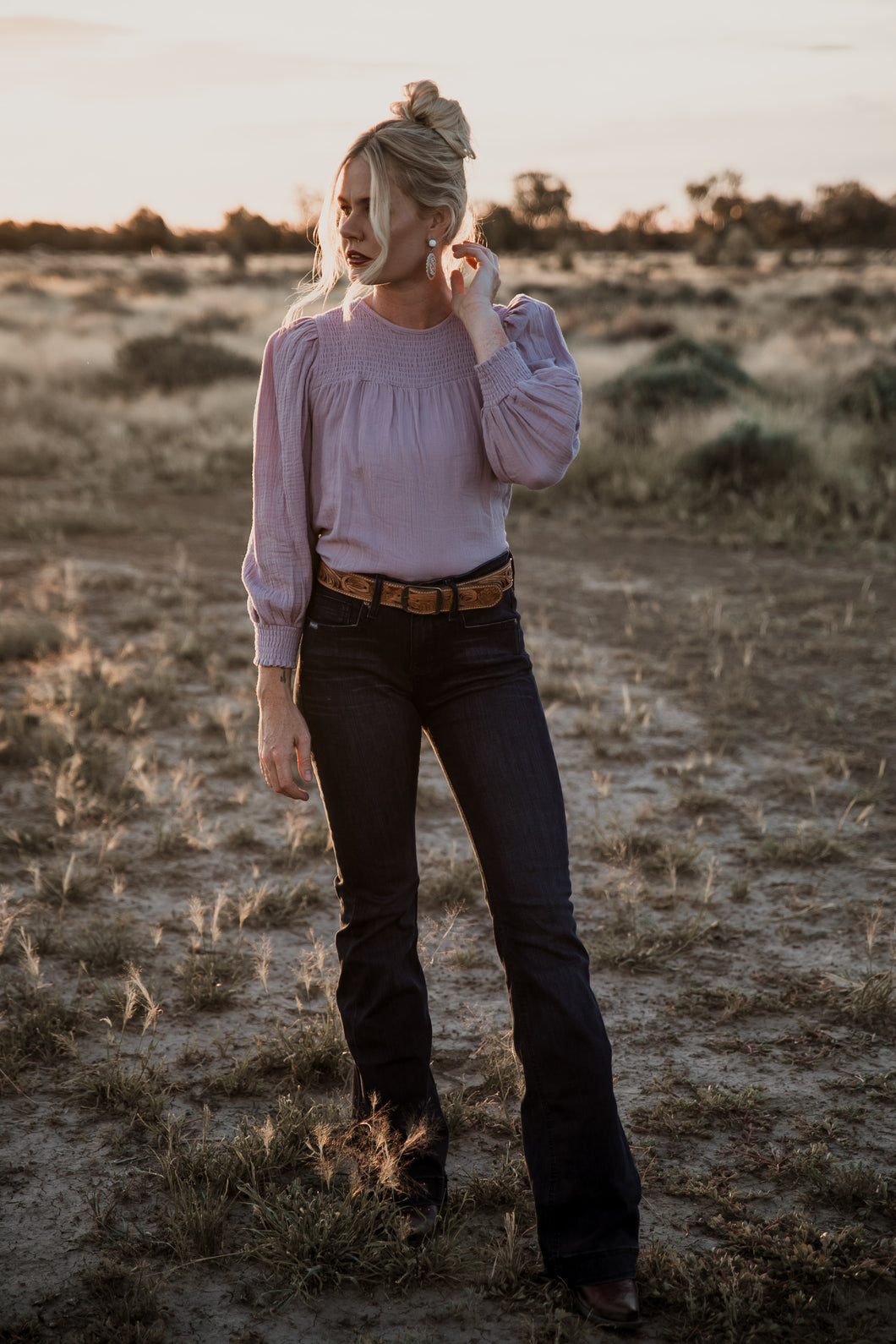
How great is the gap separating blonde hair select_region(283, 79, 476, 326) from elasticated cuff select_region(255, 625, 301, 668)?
0.65 metres

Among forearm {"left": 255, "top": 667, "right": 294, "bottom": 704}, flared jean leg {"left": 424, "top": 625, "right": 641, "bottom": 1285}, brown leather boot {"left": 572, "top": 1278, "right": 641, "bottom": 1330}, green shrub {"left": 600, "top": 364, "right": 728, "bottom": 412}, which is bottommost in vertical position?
brown leather boot {"left": 572, "top": 1278, "right": 641, "bottom": 1330}

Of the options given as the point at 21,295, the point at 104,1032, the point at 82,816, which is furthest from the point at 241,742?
the point at 21,295

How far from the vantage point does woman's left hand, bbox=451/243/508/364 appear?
2102mm

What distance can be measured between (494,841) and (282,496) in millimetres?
800

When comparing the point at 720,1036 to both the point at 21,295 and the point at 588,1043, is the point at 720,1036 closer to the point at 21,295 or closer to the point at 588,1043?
the point at 588,1043

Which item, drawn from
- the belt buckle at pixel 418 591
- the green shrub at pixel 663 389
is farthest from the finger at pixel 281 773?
the green shrub at pixel 663 389

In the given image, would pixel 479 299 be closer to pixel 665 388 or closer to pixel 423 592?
pixel 423 592

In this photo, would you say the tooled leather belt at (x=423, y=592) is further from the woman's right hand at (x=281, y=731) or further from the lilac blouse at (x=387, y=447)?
the woman's right hand at (x=281, y=731)

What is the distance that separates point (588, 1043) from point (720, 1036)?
1.24m

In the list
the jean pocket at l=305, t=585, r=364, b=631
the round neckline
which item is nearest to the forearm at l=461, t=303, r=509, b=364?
the round neckline

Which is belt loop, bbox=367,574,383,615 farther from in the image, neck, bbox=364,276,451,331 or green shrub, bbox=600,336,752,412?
green shrub, bbox=600,336,752,412

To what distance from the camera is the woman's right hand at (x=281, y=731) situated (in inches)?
87.7

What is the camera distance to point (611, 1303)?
2.09m

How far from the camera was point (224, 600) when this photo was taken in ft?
25.3
